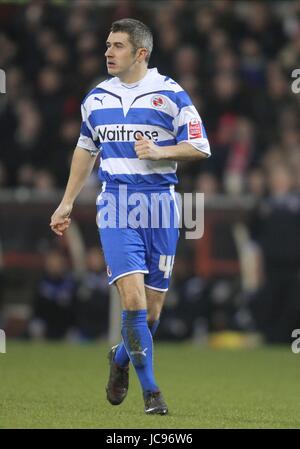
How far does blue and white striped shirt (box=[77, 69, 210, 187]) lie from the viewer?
318 inches

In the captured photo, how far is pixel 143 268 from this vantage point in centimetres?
800

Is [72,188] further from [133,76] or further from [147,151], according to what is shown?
[133,76]

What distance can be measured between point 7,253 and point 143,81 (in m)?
7.47

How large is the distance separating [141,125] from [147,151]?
0.32 m

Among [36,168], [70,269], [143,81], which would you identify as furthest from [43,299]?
[143,81]

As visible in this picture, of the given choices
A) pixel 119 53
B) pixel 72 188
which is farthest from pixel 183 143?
pixel 72 188

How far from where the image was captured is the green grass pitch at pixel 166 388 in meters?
7.48

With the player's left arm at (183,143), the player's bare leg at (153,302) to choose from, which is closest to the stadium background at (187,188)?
the player's bare leg at (153,302)

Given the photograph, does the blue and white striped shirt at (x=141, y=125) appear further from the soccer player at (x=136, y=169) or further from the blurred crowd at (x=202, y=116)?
the blurred crowd at (x=202, y=116)

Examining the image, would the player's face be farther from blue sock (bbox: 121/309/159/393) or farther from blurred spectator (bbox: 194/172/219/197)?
blurred spectator (bbox: 194/172/219/197)

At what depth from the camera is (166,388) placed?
10023mm

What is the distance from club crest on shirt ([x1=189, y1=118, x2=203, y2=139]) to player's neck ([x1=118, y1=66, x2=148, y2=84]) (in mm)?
497

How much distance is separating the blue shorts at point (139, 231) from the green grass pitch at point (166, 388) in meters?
0.90
